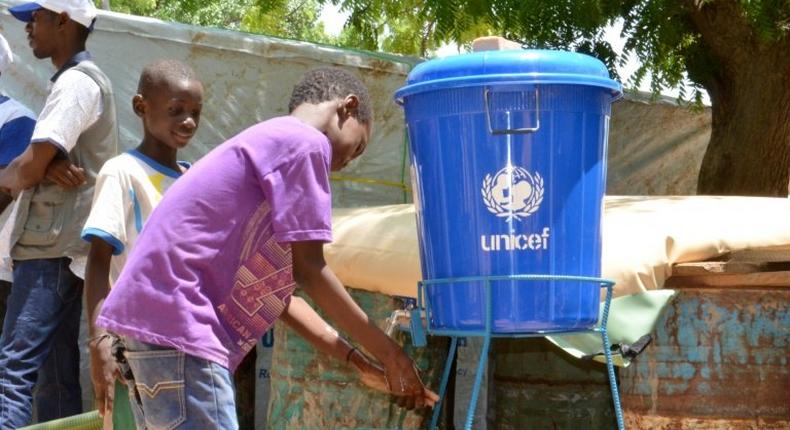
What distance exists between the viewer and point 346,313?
256 cm

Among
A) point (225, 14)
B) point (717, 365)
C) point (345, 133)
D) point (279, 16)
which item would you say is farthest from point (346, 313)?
point (225, 14)

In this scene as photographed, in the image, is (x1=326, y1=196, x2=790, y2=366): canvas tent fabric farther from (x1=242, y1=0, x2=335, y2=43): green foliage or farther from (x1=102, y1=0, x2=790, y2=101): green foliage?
(x1=242, y1=0, x2=335, y2=43): green foliage

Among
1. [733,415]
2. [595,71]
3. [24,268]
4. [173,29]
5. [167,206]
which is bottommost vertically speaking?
[733,415]

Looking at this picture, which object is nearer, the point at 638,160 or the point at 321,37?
the point at 638,160

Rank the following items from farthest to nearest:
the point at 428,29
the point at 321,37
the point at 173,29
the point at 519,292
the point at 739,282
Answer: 1. the point at 321,37
2. the point at 428,29
3. the point at 173,29
4. the point at 739,282
5. the point at 519,292

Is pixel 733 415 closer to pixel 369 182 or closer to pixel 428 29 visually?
pixel 369 182

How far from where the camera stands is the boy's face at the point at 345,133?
104 inches

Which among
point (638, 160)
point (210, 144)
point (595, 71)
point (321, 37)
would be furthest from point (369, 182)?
point (321, 37)

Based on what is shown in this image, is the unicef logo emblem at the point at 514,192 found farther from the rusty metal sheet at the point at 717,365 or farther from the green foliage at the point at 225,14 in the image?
the green foliage at the point at 225,14

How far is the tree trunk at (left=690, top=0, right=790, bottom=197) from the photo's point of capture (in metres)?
5.81

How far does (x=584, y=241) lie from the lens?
112 inches

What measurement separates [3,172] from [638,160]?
13.2 ft

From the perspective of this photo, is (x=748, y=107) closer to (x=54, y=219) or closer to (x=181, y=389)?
(x=54, y=219)

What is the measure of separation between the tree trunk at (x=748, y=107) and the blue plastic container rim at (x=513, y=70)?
10.4ft
